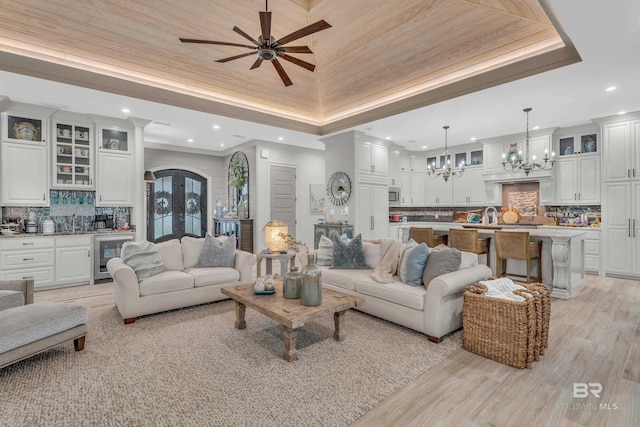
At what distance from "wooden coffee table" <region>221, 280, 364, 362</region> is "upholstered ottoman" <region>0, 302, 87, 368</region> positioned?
1.25 metres

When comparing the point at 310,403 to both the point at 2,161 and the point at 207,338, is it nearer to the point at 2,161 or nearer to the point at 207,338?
the point at 207,338

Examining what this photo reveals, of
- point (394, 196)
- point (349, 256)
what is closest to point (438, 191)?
point (394, 196)

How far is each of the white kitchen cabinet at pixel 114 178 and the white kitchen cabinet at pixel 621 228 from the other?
8.68m

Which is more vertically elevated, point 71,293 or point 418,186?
point 418,186

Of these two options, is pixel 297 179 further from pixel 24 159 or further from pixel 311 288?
pixel 311 288

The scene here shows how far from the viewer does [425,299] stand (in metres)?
2.95

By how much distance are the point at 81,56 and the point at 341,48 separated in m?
3.46

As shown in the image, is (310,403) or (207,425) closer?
(207,425)

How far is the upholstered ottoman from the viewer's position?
2225mm

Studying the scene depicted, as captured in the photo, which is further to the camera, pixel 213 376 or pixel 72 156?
pixel 72 156

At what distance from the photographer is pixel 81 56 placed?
13.0 feet

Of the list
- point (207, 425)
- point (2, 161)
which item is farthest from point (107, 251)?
point (207, 425)

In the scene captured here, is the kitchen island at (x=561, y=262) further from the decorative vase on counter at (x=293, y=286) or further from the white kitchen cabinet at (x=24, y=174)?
the white kitchen cabinet at (x=24, y=174)

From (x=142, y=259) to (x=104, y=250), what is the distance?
2.17m
